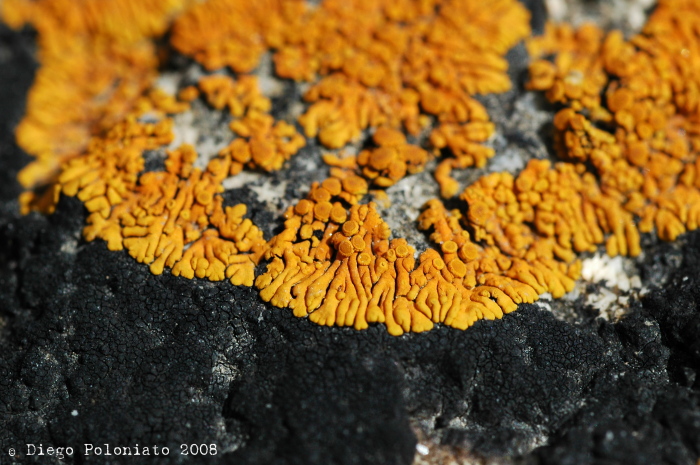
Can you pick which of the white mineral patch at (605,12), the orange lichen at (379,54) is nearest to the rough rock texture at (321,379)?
the orange lichen at (379,54)

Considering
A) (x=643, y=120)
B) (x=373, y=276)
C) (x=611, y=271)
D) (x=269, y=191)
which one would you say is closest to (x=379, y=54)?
(x=269, y=191)

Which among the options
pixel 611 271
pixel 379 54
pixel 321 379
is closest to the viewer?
pixel 321 379

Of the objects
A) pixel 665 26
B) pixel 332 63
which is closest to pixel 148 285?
pixel 332 63

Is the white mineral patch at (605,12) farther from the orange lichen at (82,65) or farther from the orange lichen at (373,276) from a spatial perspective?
the orange lichen at (82,65)

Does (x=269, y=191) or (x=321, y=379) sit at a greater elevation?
(x=269, y=191)

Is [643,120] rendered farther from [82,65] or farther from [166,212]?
[82,65]

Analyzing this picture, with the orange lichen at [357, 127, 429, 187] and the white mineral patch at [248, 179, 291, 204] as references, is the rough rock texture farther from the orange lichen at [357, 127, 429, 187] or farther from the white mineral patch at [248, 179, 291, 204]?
the orange lichen at [357, 127, 429, 187]
